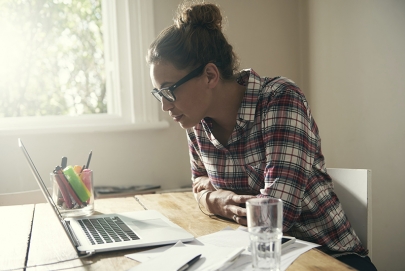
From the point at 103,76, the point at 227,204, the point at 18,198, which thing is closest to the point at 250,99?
the point at 227,204

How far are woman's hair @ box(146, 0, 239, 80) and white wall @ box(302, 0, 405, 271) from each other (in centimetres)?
116

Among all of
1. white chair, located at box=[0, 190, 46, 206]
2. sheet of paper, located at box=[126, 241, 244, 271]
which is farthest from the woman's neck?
white chair, located at box=[0, 190, 46, 206]

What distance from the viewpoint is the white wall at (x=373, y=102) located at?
2316 mm

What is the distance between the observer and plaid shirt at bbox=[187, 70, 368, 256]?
1273 millimetres

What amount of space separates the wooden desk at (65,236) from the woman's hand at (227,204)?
3 cm

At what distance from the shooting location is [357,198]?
4.60 ft

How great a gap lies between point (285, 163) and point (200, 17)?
53cm

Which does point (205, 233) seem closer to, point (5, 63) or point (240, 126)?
point (240, 126)

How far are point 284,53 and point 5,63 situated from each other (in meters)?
1.71

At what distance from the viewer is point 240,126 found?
4.76 feet

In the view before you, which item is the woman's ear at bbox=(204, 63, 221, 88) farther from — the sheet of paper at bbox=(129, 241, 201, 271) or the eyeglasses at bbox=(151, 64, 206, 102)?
the sheet of paper at bbox=(129, 241, 201, 271)

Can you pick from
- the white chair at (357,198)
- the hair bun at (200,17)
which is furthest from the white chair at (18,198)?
the white chair at (357,198)

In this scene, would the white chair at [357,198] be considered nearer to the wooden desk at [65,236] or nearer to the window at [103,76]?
the wooden desk at [65,236]

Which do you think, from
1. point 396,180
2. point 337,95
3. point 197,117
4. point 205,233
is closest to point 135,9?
point 337,95
